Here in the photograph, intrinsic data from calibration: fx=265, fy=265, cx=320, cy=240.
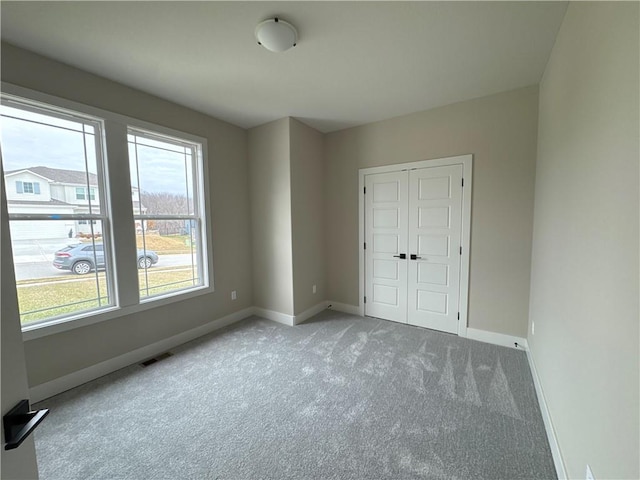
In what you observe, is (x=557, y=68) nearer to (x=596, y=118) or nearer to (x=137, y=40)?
(x=596, y=118)

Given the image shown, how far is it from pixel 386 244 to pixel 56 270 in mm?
3421

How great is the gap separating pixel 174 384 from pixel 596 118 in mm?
3292

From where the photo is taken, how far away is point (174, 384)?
230 centimetres

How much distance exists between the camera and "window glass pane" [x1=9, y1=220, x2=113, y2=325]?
2.08 metres

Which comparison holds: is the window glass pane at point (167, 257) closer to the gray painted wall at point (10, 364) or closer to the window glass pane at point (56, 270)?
the window glass pane at point (56, 270)

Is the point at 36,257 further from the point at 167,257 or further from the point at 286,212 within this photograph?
the point at 286,212

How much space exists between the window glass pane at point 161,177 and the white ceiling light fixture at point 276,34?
1690 millimetres

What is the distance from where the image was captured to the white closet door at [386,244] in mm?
3453

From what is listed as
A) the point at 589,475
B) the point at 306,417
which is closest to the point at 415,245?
the point at 306,417

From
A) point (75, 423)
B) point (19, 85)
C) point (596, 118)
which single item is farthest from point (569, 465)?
point (19, 85)

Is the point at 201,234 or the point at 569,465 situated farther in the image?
the point at 201,234

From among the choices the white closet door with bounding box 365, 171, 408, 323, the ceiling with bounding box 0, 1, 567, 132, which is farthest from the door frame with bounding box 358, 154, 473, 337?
the ceiling with bounding box 0, 1, 567, 132

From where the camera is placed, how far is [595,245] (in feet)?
3.87

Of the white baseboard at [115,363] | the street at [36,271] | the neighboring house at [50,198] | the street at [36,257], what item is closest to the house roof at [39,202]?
the neighboring house at [50,198]
